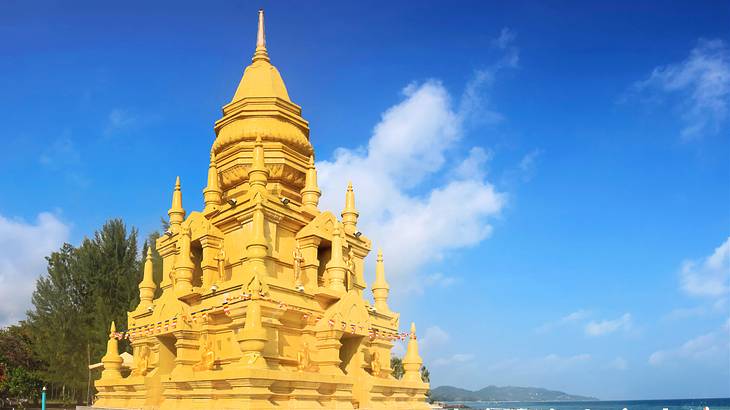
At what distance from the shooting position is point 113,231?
3762 centimetres

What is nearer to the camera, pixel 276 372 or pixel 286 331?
pixel 276 372

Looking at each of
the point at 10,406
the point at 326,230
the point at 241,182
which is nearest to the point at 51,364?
the point at 10,406

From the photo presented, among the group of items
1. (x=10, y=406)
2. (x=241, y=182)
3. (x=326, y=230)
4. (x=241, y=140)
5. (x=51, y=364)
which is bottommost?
(x=10, y=406)

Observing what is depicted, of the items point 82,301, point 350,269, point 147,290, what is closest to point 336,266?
point 350,269

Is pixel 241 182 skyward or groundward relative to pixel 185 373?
skyward

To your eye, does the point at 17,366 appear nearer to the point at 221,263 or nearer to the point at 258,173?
the point at 221,263

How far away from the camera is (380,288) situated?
21.3 m

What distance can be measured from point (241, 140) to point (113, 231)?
2114 centimetres

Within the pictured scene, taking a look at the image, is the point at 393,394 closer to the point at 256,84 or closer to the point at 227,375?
the point at 227,375

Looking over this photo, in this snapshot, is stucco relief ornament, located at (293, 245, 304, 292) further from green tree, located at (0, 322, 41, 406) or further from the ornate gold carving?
green tree, located at (0, 322, 41, 406)

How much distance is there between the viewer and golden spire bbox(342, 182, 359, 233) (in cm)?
2076

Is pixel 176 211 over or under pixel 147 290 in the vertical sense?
over

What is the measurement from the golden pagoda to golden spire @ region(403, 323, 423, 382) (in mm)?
69

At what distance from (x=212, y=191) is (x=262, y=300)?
637 cm
